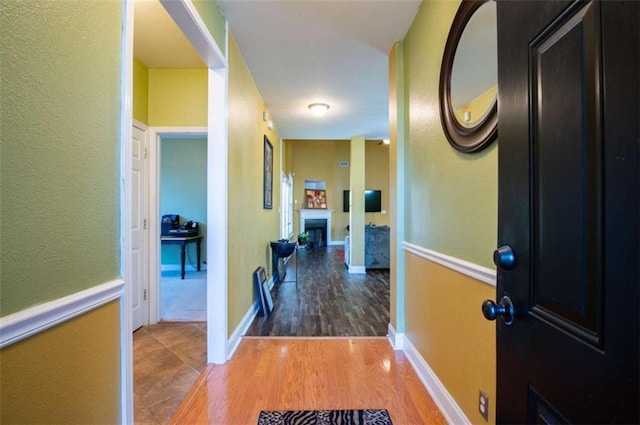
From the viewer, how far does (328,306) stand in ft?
11.5

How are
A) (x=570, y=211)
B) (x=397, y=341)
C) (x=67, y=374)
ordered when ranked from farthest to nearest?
(x=397, y=341) → (x=67, y=374) → (x=570, y=211)

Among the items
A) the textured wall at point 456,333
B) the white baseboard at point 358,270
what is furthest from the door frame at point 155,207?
the white baseboard at point 358,270

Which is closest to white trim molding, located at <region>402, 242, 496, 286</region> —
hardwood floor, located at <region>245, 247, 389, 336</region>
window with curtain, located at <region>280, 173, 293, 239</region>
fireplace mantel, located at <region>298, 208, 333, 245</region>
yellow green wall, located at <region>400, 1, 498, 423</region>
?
yellow green wall, located at <region>400, 1, 498, 423</region>

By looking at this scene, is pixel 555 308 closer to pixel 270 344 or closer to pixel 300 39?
pixel 270 344

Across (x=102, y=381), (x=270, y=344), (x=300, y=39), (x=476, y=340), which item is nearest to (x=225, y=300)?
(x=270, y=344)

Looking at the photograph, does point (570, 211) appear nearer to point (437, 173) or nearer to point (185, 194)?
point (437, 173)

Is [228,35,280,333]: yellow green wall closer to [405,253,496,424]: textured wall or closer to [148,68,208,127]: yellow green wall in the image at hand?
[148,68,208,127]: yellow green wall

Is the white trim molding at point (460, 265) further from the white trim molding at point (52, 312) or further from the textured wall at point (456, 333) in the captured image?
the white trim molding at point (52, 312)

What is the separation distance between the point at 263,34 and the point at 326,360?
8.63 feet

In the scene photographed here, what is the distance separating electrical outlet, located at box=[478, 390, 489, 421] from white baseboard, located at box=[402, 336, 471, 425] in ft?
0.55

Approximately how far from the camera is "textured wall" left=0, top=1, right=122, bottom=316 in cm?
68

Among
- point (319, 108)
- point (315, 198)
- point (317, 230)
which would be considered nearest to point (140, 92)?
point (319, 108)

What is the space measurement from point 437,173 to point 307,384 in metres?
1.59

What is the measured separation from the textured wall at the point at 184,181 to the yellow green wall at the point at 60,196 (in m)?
4.71
